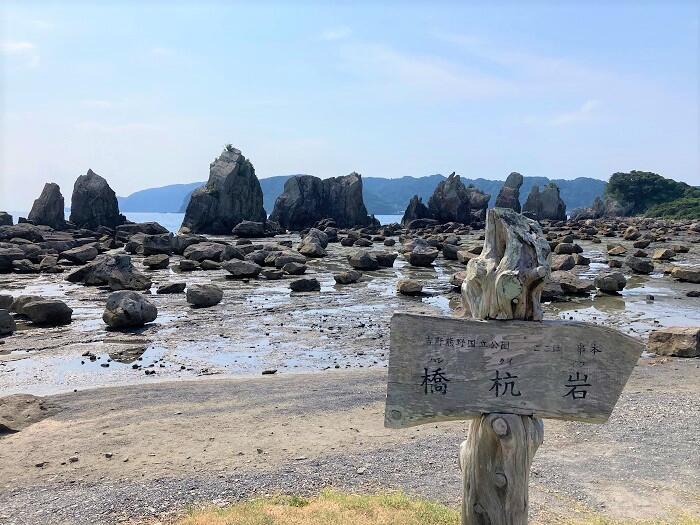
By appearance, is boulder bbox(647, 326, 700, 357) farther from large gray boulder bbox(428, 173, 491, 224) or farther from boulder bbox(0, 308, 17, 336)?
large gray boulder bbox(428, 173, 491, 224)

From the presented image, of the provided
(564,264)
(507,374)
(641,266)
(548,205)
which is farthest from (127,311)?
(548,205)

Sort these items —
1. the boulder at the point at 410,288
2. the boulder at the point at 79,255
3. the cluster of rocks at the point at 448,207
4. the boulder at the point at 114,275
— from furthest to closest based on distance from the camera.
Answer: the cluster of rocks at the point at 448,207 → the boulder at the point at 79,255 → the boulder at the point at 114,275 → the boulder at the point at 410,288

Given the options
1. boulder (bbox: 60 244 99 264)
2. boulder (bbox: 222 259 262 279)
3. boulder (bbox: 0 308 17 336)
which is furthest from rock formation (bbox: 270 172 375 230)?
boulder (bbox: 0 308 17 336)

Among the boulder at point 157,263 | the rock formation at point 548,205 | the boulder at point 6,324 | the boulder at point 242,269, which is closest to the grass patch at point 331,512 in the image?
the boulder at point 6,324

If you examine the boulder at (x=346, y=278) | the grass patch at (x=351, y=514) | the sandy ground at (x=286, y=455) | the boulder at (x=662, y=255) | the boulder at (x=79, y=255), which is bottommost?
the sandy ground at (x=286, y=455)

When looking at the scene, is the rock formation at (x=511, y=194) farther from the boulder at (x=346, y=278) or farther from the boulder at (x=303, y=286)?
the boulder at (x=303, y=286)

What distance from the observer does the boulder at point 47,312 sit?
2061cm

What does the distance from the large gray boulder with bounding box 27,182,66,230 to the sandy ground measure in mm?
65682

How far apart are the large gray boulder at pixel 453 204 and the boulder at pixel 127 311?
78942 millimetres

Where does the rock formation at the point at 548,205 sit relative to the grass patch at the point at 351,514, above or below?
above

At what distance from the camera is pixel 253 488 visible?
8195 millimetres

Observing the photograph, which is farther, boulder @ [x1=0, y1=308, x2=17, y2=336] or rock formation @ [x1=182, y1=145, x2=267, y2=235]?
rock formation @ [x1=182, y1=145, x2=267, y2=235]

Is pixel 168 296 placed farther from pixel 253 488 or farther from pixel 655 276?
pixel 655 276

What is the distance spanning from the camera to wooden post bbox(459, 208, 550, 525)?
5336mm
